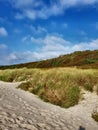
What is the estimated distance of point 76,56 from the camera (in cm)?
8312

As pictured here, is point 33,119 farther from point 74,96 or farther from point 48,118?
point 74,96

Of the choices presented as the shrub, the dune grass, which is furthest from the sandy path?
the shrub

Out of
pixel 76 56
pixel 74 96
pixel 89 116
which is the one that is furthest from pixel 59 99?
pixel 76 56

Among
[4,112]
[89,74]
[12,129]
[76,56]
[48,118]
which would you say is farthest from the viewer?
[76,56]

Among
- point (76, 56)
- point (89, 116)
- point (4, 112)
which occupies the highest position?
point (76, 56)

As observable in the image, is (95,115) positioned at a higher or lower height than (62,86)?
lower

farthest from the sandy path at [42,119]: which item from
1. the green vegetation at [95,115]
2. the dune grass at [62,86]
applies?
the dune grass at [62,86]

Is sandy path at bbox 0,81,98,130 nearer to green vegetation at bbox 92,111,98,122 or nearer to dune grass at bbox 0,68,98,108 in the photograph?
green vegetation at bbox 92,111,98,122

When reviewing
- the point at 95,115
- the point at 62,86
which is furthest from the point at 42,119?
the point at 62,86

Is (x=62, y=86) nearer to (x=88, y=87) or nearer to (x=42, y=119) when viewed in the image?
(x=88, y=87)

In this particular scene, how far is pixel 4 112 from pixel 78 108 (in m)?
5.94

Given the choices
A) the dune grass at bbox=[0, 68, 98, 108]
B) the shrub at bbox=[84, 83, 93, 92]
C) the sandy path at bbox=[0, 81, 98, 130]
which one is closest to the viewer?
the sandy path at bbox=[0, 81, 98, 130]

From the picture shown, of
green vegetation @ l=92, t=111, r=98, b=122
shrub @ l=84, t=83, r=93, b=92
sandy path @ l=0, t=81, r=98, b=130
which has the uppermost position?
shrub @ l=84, t=83, r=93, b=92

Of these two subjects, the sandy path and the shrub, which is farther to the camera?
the shrub
